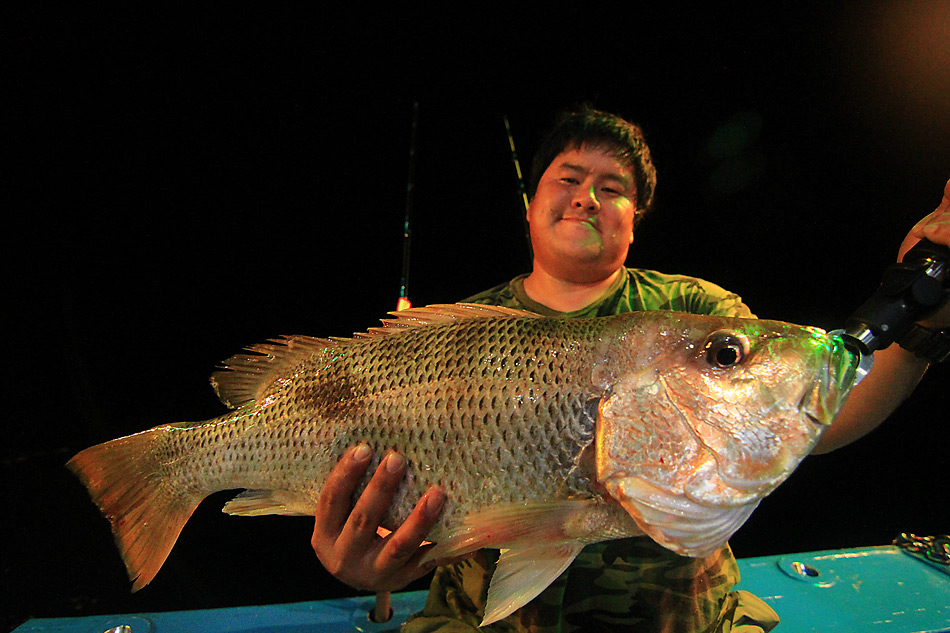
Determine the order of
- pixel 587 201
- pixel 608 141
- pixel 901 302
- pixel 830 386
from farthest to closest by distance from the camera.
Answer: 1. pixel 608 141
2. pixel 587 201
3. pixel 901 302
4. pixel 830 386

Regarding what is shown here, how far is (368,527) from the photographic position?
1020 millimetres

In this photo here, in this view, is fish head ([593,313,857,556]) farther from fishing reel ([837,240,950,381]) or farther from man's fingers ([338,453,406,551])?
man's fingers ([338,453,406,551])

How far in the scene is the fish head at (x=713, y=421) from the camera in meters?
0.69

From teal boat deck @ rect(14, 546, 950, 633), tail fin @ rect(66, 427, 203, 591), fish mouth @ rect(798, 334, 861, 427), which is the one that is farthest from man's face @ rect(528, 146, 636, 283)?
teal boat deck @ rect(14, 546, 950, 633)

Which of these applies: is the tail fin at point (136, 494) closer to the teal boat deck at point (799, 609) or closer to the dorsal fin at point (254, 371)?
the dorsal fin at point (254, 371)

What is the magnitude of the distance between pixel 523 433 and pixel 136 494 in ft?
3.54

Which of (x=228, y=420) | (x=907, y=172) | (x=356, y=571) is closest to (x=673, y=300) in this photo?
(x=356, y=571)

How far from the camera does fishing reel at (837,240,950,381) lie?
803 mm

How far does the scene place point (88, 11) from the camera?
112 inches

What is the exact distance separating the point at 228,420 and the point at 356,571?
0.53 meters

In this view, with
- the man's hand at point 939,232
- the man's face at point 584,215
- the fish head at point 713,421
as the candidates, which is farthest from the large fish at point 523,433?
the man's face at point 584,215

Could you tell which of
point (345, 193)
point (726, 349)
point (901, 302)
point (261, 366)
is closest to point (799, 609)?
point (901, 302)

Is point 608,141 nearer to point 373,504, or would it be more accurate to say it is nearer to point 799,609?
point 373,504

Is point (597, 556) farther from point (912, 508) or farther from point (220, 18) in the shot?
point (912, 508)
